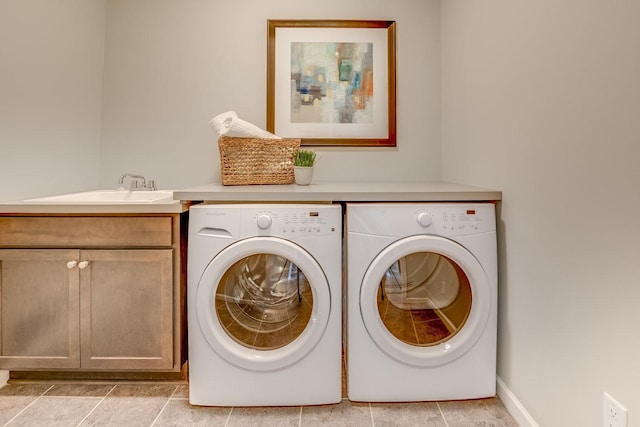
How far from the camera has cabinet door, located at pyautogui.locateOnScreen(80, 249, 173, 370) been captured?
1.70m

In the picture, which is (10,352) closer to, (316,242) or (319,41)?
(316,242)

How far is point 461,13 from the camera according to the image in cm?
210

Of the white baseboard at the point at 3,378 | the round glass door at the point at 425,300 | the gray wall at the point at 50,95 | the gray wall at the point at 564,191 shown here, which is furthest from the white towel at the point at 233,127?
the white baseboard at the point at 3,378

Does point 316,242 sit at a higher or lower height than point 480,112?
lower

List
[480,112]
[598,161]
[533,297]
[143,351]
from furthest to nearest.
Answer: [480,112] < [143,351] < [533,297] < [598,161]

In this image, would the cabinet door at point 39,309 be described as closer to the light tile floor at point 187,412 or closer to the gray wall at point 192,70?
the light tile floor at point 187,412

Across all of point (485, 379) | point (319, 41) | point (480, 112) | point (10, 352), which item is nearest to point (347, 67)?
point (319, 41)

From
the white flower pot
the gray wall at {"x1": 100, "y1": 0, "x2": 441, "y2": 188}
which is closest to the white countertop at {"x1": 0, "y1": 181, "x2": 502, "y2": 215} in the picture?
the white flower pot

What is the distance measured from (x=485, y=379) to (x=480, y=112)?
4.03ft

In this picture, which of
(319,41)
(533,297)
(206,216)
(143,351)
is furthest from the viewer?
(319,41)

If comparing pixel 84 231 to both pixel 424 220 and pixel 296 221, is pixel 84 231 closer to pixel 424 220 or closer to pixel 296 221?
pixel 296 221

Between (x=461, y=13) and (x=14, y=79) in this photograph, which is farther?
(x=461, y=13)

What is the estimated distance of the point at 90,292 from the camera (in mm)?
1705

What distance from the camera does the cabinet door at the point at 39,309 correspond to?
1.70m
